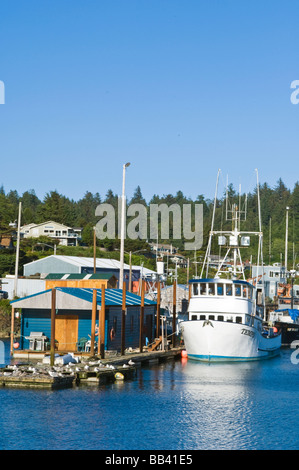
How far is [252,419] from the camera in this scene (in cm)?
3306

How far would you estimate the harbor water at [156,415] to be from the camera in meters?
27.9

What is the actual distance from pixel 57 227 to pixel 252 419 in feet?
390

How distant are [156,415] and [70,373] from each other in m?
7.27

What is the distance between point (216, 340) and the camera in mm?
53250

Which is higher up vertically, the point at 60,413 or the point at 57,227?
the point at 57,227

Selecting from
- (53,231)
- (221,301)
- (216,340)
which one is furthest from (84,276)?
(53,231)

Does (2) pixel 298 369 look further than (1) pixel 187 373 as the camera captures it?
Yes

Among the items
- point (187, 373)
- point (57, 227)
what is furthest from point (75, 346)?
point (57, 227)

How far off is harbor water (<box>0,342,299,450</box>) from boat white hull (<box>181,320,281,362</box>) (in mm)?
7803

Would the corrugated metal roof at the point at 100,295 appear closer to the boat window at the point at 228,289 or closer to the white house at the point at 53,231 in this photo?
the boat window at the point at 228,289

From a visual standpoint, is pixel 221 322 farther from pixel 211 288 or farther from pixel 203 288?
pixel 203 288

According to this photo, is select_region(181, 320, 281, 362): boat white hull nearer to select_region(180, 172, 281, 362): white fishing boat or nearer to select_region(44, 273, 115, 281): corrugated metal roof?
select_region(180, 172, 281, 362): white fishing boat
